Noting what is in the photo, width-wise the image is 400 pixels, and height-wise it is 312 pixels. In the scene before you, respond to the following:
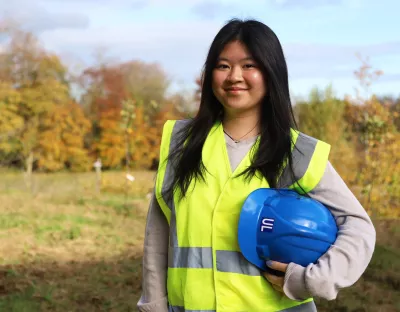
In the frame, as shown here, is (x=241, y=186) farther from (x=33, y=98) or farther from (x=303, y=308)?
(x=33, y=98)

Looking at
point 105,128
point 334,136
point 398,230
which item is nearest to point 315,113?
point 334,136

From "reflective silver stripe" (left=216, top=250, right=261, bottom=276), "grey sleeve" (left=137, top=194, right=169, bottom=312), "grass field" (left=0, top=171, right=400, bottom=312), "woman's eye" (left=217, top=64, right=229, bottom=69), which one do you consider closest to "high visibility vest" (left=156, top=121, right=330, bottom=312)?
"reflective silver stripe" (left=216, top=250, right=261, bottom=276)

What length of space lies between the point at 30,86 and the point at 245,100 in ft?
86.1

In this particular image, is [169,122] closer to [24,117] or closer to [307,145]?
[307,145]

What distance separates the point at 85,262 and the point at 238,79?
19.2 feet

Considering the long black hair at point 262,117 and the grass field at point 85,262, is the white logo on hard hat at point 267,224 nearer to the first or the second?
the long black hair at point 262,117

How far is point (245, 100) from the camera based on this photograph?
166cm

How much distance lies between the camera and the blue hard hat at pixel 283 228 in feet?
4.97

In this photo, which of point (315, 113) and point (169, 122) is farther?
point (315, 113)

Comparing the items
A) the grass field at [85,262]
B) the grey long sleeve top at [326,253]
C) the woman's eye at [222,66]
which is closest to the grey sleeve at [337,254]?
the grey long sleeve top at [326,253]

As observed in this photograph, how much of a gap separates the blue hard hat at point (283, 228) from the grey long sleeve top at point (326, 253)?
3 centimetres

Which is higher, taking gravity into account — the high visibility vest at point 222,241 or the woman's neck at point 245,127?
the woman's neck at point 245,127

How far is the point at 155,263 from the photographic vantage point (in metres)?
1.78

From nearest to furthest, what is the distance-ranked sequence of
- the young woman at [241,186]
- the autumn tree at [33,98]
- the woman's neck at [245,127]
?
the young woman at [241,186] < the woman's neck at [245,127] < the autumn tree at [33,98]
